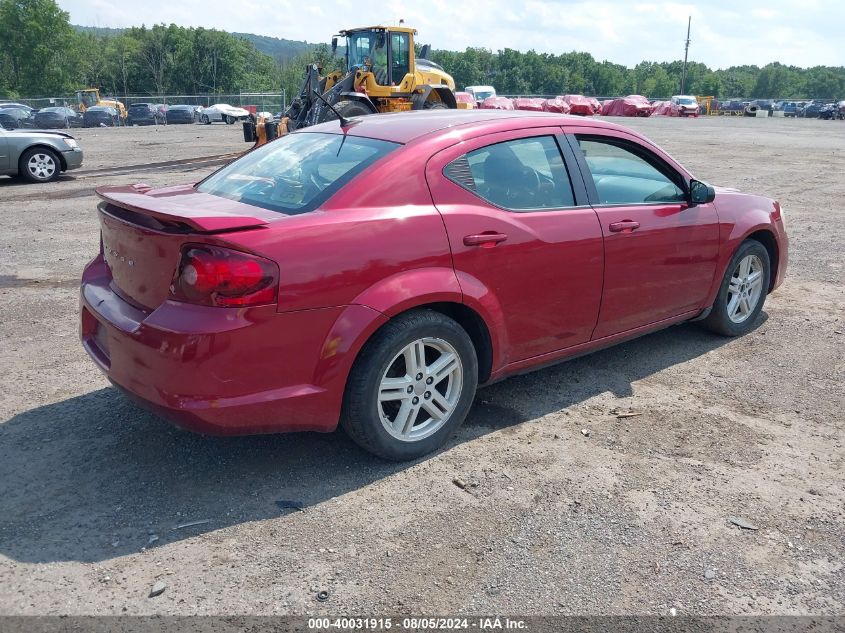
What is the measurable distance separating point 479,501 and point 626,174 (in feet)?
7.96

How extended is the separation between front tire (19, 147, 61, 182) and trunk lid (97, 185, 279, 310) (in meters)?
12.2

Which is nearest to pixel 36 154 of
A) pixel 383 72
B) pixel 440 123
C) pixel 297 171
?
pixel 383 72

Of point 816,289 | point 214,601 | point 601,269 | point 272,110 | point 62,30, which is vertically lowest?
point 214,601

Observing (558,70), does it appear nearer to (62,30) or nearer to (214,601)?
(62,30)

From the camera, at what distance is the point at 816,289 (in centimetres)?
695

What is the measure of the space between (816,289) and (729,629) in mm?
5224

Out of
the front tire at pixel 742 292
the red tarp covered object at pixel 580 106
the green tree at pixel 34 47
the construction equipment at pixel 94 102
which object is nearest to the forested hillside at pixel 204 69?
the green tree at pixel 34 47

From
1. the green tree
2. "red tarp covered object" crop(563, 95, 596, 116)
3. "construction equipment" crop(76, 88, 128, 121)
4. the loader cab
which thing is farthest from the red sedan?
the green tree

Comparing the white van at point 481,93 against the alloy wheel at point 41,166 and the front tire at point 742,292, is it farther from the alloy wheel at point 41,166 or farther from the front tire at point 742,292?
the front tire at point 742,292

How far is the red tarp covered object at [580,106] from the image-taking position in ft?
178

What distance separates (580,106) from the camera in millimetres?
54969

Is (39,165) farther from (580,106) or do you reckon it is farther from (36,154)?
(580,106)

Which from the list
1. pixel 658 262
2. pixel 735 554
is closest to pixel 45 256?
pixel 658 262

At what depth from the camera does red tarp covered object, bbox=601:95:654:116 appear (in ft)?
187
